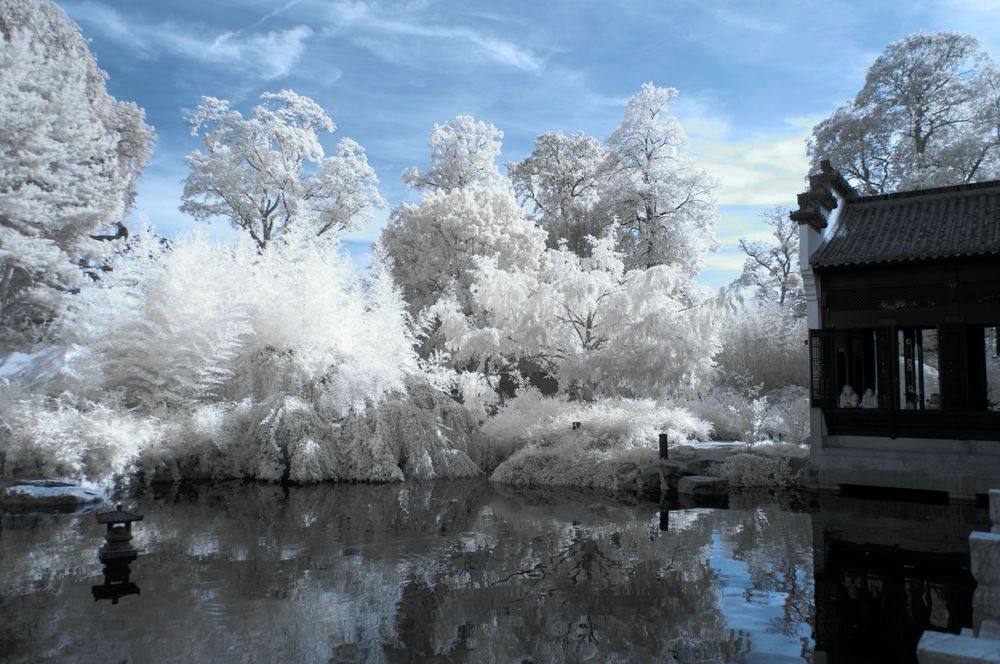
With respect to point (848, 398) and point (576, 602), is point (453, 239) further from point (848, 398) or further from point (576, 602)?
point (576, 602)

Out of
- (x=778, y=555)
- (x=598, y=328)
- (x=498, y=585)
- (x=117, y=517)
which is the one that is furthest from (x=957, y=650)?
(x=598, y=328)

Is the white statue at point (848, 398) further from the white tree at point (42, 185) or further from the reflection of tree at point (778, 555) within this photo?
the white tree at point (42, 185)

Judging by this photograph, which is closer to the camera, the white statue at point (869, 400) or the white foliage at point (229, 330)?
the white statue at point (869, 400)

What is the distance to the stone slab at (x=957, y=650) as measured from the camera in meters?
3.18

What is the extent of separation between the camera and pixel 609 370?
17.6 m

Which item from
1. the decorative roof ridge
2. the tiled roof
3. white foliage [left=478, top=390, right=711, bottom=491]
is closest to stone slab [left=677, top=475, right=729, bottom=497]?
white foliage [left=478, top=390, right=711, bottom=491]

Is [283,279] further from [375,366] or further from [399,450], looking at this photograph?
[399,450]

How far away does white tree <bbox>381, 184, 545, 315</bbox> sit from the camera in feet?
83.5

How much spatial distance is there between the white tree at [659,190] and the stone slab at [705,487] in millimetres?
14786

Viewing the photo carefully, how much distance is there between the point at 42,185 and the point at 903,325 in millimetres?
22429

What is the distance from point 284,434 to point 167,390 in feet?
9.69

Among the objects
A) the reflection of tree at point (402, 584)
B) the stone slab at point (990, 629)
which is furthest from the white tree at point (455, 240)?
the stone slab at point (990, 629)

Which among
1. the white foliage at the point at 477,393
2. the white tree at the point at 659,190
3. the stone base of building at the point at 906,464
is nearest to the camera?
the stone base of building at the point at 906,464

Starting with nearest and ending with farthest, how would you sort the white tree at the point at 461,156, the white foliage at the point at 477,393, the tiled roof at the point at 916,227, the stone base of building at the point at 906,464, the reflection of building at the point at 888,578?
the reflection of building at the point at 888,578, the stone base of building at the point at 906,464, the tiled roof at the point at 916,227, the white foliage at the point at 477,393, the white tree at the point at 461,156
